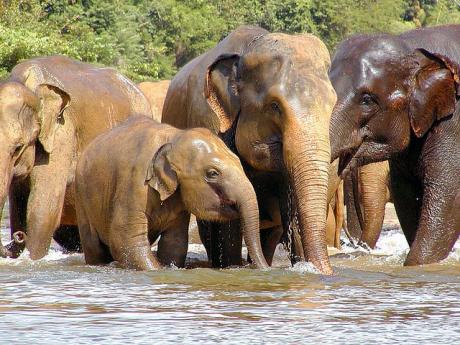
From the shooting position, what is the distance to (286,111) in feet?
31.3

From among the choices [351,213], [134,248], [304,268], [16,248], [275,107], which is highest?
[275,107]

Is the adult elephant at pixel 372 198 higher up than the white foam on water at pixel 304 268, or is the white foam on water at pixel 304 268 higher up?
the adult elephant at pixel 372 198

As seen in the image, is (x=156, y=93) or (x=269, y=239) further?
(x=156, y=93)

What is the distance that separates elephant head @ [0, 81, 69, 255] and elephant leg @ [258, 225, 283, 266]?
2.02 metres

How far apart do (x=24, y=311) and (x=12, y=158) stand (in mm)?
3725

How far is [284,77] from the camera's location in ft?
32.0

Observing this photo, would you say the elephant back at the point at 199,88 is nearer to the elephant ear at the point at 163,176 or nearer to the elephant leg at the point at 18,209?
the elephant ear at the point at 163,176

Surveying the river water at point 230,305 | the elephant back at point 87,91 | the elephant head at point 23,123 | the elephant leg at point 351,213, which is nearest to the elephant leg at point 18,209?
the elephant head at point 23,123

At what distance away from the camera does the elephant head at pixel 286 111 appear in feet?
30.4

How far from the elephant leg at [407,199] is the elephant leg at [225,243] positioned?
4.46 feet

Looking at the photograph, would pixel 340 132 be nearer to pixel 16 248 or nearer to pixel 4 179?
pixel 4 179

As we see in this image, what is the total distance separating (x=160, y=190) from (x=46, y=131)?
250cm

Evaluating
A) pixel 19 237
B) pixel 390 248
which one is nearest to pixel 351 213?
pixel 390 248

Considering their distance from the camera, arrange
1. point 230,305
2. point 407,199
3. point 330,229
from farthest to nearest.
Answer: point 330,229 → point 407,199 → point 230,305
